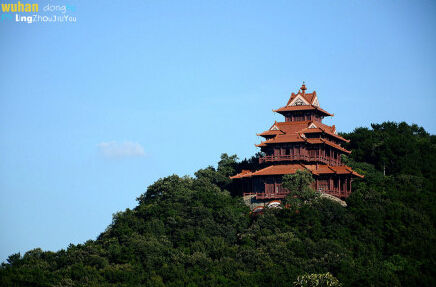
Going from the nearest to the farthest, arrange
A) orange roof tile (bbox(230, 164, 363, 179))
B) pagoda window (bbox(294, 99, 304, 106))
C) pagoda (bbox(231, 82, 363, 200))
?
orange roof tile (bbox(230, 164, 363, 179)) → pagoda (bbox(231, 82, 363, 200)) → pagoda window (bbox(294, 99, 304, 106))

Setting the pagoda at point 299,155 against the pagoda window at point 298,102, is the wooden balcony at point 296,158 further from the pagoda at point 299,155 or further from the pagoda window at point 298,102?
the pagoda window at point 298,102

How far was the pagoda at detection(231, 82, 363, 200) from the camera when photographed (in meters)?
83.1

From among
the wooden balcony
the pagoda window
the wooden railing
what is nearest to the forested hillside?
the wooden railing

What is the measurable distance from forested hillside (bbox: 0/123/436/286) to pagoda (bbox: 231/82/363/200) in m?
2.62

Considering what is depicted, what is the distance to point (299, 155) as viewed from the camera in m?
85.0

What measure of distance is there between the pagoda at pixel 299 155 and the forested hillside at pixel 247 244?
8.59 ft

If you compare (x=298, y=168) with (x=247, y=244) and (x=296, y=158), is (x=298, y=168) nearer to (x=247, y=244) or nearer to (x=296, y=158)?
(x=296, y=158)

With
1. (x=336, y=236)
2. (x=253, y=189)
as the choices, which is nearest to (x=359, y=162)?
(x=253, y=189)

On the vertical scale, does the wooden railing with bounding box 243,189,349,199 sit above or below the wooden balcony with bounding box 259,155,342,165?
below

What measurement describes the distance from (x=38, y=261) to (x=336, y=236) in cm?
2907

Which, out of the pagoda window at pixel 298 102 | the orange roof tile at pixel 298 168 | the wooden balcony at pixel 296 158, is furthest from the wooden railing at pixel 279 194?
the pagoda window at pixel 298 102

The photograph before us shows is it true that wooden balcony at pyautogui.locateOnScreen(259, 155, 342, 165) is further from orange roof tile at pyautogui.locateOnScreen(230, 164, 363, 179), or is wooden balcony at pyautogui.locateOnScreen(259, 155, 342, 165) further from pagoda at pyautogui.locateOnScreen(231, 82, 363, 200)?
orange roof tile at pyautogui.locateOnScreen(230, 164, 363, 179)

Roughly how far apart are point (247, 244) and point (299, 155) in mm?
15576

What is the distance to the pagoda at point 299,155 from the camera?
273 ft
